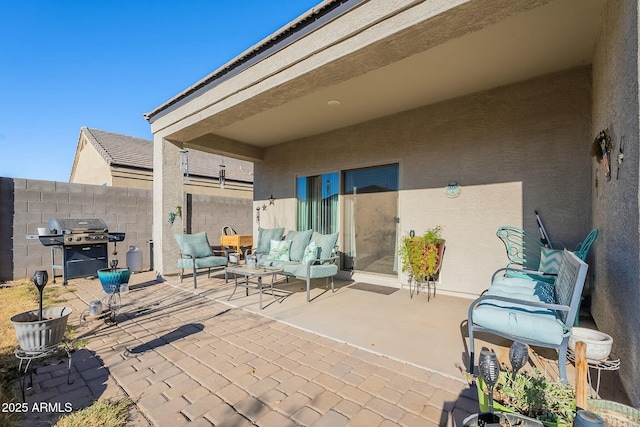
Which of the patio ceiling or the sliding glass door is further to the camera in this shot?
the sliding glass door

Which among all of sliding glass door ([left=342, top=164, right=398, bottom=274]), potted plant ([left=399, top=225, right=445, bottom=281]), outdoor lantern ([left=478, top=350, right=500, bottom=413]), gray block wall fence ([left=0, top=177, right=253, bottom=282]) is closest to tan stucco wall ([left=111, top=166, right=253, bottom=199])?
gray block wall fence ([left=0, top=177, right=253, bottom=282])

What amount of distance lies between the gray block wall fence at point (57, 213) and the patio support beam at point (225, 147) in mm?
1999

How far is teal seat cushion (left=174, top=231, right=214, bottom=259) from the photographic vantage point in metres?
5.35

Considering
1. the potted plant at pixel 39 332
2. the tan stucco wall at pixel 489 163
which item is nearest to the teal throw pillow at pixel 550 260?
the tan stucco wall at pixel 489 163

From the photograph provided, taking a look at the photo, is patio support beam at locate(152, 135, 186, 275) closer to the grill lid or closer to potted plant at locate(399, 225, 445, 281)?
the grill lid

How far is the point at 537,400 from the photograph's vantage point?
1.29 m

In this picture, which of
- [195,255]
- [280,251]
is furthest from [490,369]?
[195,255]

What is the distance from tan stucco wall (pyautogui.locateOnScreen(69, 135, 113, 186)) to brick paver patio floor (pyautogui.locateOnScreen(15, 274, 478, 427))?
10.3 m

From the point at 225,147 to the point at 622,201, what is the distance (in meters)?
6.91

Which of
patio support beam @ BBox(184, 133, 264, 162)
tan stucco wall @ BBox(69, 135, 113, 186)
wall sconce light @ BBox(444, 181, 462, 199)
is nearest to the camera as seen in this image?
wall sconce light @ BBox(444, 181, 462, 199)

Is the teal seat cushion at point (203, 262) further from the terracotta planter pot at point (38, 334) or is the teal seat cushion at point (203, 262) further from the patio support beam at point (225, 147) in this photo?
the terracotta planter pot at point (38, 334)

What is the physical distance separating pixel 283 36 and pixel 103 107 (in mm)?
10535

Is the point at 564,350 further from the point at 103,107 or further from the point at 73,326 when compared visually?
the point at 103,107

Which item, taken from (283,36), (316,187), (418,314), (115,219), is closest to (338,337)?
(418,314)
